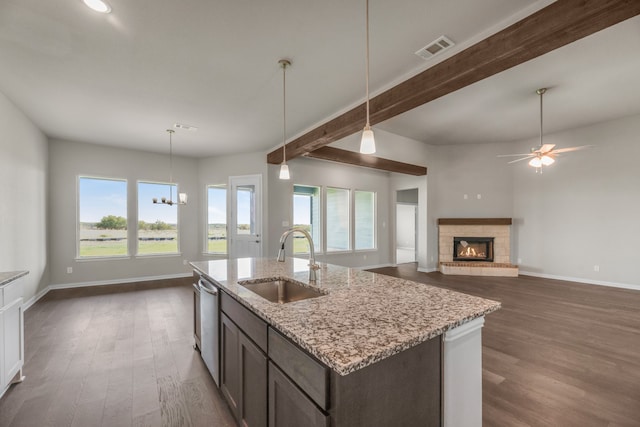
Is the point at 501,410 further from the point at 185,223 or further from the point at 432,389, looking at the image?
the point at 185,223

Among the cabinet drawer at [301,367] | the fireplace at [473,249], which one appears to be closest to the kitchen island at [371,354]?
the cabinet drawer at [301,367]

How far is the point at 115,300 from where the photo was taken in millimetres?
4531

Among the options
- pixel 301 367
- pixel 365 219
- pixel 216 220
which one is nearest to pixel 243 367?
pixel 301 367

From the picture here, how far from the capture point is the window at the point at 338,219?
691 centimetres

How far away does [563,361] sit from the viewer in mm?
2543

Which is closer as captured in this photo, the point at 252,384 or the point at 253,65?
the point at 252,384

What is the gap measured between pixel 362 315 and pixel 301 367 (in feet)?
1.16

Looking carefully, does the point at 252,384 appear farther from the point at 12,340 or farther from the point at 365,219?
the point at 365,219

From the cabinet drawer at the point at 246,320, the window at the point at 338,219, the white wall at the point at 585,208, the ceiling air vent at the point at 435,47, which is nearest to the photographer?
the cabinet drawer at the point at 246,320

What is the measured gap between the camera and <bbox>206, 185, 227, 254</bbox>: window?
21.1 feet

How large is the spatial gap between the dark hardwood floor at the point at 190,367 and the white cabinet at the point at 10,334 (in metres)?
0.16

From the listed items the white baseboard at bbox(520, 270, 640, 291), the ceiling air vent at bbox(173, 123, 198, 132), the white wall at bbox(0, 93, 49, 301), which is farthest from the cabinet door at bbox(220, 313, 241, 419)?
the white baseboard at bbox(520, 270, 640, 291)

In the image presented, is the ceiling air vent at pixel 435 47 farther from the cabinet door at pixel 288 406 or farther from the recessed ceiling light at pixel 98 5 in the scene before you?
the cabinet door at pixel 288 406

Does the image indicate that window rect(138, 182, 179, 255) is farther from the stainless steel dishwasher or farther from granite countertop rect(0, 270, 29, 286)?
the stainless steel dishwasher
